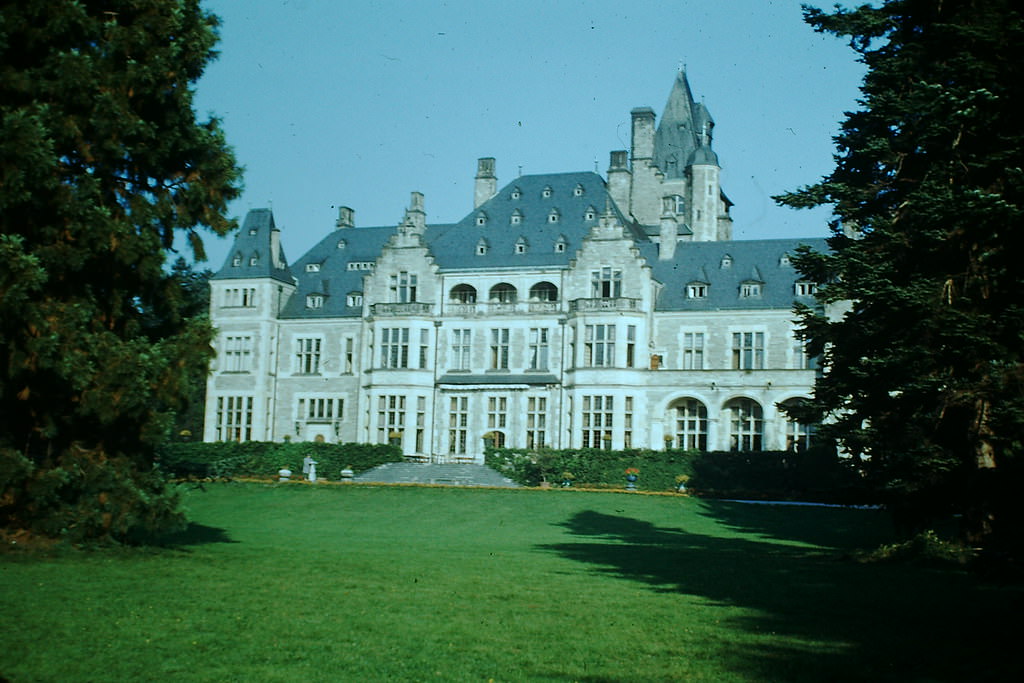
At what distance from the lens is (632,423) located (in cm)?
5134

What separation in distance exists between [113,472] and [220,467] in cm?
3080

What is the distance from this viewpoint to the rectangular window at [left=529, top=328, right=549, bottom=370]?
53.7 m

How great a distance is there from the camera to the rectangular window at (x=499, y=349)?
54500 mm

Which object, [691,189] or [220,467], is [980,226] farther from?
[691,189]

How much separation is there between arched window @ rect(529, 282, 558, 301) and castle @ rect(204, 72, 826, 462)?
3.7 inches

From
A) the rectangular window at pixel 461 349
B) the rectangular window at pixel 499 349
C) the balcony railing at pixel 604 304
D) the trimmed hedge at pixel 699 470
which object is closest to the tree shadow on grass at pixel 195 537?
the trimmed hedge at pixel 699 470

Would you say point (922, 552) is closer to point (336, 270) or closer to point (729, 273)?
point (729, 273)

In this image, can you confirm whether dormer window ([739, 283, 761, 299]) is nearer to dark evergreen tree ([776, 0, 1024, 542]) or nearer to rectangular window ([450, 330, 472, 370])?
rectangular window ([450, 330, 472, 370])

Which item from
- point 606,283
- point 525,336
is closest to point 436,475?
point 525,336

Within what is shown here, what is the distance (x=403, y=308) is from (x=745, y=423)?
17.7 metres

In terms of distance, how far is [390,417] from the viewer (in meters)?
55.2

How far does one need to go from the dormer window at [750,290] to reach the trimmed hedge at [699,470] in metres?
12.5

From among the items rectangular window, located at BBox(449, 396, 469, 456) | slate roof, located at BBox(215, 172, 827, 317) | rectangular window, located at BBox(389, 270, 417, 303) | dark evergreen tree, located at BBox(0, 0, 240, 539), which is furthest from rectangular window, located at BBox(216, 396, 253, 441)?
dark evergreen tree, located at BBox(0, 0, 240, 539)

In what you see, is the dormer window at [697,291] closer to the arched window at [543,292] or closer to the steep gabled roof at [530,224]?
the steep gabled roof at [530,224]
